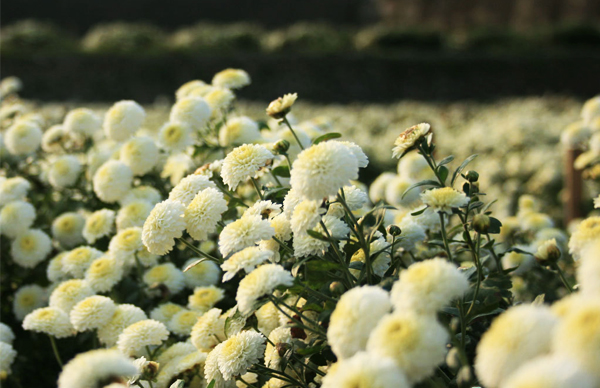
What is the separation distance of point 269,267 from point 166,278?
0.96 m

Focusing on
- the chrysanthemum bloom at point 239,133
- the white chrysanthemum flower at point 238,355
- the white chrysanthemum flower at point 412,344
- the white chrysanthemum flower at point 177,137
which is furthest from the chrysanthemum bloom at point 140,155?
the white chrysanthemum flower at point 412,344

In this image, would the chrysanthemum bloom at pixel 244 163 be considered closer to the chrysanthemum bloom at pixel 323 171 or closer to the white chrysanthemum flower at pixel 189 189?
Result: the white chrysanthemum flower at pixel 189 189

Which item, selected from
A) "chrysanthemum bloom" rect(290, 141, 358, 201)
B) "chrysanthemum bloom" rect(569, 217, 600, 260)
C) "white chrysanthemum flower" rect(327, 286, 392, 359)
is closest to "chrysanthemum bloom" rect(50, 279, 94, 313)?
"chrysanthemum bloom" rect(290, 141, 358, 201)

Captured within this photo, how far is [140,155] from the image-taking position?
7.20ft

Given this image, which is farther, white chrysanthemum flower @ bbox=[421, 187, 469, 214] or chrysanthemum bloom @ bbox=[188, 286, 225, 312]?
chrysanthemum bloom @ bbox=[188, 286, 225, 312]

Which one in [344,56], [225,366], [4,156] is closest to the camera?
[225,366]

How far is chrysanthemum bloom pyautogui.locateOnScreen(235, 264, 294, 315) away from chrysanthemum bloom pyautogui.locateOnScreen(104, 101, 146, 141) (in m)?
1.34

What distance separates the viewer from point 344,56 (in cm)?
961

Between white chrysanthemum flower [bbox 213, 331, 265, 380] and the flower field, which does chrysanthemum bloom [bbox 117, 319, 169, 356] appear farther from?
white chrysanthemum flower [bbox 213, 331, 265, 380]

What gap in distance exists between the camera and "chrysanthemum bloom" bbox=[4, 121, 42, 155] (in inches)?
95.7

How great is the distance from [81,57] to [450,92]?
5797 millimetres

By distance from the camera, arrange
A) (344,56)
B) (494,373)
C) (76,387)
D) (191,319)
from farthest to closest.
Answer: (344,56) < (191,319) < (76,387) < (494,373)

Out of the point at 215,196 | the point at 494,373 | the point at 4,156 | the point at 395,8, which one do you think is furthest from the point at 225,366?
the point at 395,8

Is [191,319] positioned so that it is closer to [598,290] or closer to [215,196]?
[215,196]
